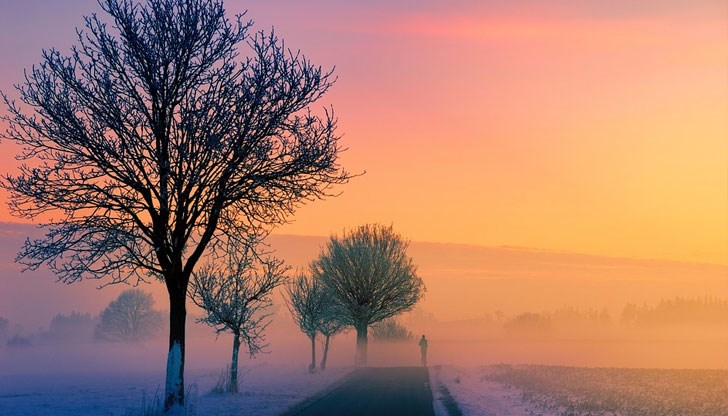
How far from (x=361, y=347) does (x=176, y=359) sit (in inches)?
1388

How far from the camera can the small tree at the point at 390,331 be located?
74625 millimetres

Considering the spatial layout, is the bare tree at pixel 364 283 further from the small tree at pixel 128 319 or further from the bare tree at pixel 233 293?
the small tree at pixel 128 319

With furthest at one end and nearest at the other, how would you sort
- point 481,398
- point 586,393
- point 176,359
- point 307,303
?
point 307,303
point 586,393
point 481,398
point 176,359

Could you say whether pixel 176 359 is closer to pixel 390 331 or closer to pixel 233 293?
pixel 233 293

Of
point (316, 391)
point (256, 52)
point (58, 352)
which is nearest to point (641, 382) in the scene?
point (316, 391)

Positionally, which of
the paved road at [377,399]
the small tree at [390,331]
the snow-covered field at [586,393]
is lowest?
the snow-covered field at [586,393]

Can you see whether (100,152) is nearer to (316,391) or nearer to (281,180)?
(281,180)

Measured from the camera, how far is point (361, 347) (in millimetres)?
56312

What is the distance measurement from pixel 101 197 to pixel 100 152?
1625 millimetres

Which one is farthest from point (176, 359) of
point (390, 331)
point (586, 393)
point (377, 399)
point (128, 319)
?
point (128, 319)

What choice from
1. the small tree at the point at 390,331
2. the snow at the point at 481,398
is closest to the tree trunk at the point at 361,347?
the snow at the point at 481,398

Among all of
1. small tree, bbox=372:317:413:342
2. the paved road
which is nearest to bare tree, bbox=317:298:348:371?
the paved road

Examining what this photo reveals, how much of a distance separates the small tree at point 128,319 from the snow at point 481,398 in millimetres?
92615

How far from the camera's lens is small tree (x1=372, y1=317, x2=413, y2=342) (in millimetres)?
74625
